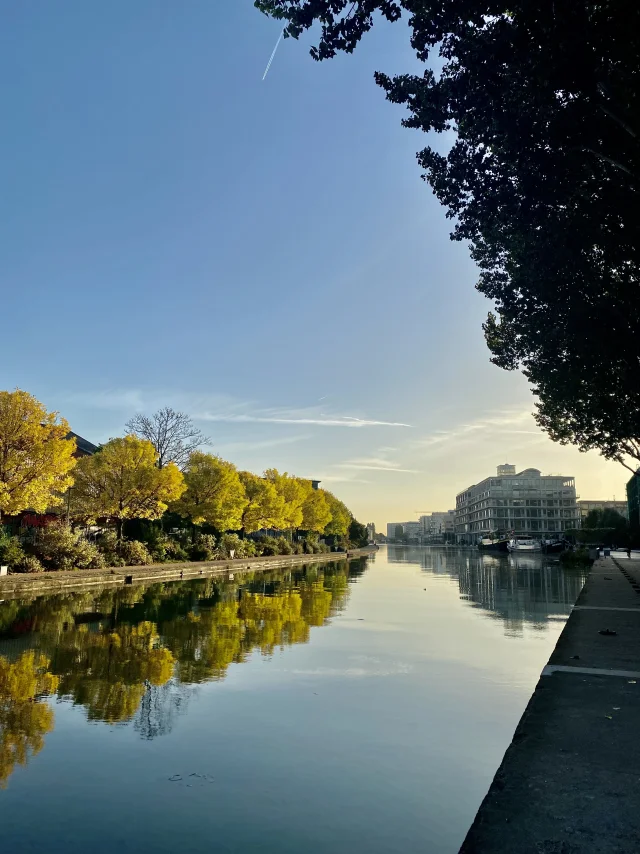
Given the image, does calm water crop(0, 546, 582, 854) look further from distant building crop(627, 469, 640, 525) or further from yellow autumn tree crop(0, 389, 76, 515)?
distant building crop(627, 469, 640, 525)

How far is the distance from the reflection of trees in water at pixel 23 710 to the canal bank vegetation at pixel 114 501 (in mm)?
17538

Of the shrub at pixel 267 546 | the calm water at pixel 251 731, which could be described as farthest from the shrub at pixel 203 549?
the calm water at pixel 251 731

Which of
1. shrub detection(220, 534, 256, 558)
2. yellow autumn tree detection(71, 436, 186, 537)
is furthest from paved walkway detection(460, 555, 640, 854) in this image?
shrub detection(220, 534, 256, 558)

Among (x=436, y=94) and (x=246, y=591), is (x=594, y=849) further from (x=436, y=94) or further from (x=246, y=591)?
(x=246, y=591)

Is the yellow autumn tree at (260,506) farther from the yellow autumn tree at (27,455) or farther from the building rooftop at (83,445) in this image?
the yellow autumn tree at (27,455)

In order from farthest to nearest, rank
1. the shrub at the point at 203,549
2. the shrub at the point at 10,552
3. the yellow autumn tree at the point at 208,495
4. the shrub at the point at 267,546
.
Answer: the shrub at the point at 267,546, the yellow autumn tree at the point at 208,495, the shrub at the point at 203,549, the shrub at the point at 10,552

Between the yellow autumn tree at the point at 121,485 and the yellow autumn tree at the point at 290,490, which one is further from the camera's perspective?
the yellow autumn tree at the point at 290,490

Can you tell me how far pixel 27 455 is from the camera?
93.1ft

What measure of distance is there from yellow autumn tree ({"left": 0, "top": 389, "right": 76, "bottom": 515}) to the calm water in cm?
1175

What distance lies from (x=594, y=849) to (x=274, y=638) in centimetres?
1199

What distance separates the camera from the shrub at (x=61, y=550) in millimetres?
30016

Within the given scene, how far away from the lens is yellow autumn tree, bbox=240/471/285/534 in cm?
6362

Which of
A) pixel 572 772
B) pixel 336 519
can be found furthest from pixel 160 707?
pixel 336 519

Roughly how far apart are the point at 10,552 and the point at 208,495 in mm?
22803
